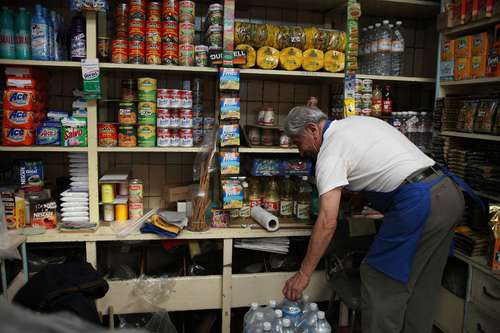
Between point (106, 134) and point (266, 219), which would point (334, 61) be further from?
point (106, 134)

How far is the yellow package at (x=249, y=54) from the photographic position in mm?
2359

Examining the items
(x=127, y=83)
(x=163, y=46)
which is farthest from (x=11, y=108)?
(x=163, y=46)

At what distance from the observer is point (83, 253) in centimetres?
243

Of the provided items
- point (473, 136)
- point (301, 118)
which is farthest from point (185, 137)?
point (473, 136)

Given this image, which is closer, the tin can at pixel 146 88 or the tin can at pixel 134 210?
the tin can at pixel 146 88

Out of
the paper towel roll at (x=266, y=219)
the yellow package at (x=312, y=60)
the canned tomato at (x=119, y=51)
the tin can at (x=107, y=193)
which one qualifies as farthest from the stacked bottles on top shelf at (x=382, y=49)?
the tin can at (x=107, y=193)

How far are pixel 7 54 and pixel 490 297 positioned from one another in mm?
2697

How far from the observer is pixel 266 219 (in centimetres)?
234

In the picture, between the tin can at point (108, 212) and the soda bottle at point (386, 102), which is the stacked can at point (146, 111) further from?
the soda bottle at point (386, 102)

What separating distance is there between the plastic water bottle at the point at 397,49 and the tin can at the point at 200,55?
1.17 meters

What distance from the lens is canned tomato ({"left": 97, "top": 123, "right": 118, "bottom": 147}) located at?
229cm

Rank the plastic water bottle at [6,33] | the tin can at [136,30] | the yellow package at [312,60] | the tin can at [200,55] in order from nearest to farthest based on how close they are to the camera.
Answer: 1. the plastic water bottle at [6,33]
2. the tin can at [136,30]
3. the tin can at [200,55]
4. the yellow package at [312,60]

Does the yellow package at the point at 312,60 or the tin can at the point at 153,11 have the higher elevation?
the tin can at the point at 153,11

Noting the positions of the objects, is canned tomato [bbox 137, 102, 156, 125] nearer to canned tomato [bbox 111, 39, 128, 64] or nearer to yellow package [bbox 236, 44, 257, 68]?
canned tomato [bbox 111, 39, 128, 64]
